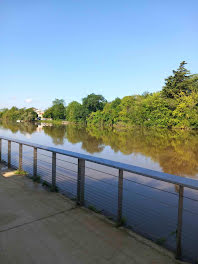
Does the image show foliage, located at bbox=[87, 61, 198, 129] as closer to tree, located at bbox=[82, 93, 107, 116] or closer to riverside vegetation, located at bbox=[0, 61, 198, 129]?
riverside vegetation, located at bbox=[0, 61, 198, 129]

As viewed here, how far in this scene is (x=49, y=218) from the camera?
117 inches

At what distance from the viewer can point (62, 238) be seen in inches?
97.3

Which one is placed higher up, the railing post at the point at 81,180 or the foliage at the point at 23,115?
the foliage at the point at 23,115

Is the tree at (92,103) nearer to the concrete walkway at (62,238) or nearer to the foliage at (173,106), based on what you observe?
the foliage at (173,106)

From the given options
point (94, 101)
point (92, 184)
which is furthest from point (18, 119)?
point (92, 184)

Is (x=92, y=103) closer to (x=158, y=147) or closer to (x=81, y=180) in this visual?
(x=158, y=147)

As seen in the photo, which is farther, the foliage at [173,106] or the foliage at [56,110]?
the foliage at [56,110]

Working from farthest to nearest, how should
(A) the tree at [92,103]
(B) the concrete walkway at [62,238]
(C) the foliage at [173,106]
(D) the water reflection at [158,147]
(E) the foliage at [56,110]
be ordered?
(E) the foliage at [56,110] < (A) the tree at [92,103] < (C) the foliage at [173,106] < (D) the water reflection at [158,147] < (B) the concrete walkway at [62,238]

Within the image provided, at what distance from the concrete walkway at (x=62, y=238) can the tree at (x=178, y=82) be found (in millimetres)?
38507

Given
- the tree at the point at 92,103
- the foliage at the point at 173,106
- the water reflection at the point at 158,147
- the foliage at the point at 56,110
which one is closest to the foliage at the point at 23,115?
the foliage at the point at 56,110

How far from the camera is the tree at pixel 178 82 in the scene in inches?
1494

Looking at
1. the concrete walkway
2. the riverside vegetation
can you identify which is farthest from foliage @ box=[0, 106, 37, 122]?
the concrete walkway

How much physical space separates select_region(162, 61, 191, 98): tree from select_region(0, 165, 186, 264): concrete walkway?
1516 inches

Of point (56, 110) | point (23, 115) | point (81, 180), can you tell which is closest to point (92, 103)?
point (56, 110)
